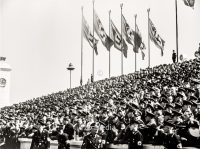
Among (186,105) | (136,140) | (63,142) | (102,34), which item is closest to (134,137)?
(136,140)

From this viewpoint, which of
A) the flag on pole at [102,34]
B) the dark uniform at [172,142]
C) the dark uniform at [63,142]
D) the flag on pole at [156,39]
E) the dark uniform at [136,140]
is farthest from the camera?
the flag on pole at [102,34]

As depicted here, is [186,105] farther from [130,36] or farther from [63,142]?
[130,36]

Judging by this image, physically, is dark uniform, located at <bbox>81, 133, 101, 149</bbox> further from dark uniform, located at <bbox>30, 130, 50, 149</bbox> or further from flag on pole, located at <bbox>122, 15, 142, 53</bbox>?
flag on pole, located at <bbox>122, 15, 142, 53</bbox>

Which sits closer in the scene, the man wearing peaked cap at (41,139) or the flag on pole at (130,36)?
the man wearing peaked cap at (41,139)

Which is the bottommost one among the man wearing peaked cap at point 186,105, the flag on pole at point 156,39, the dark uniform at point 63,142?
the dark uniform at point 63,142

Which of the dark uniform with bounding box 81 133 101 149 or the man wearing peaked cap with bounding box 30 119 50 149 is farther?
the man wearing peaked cap with bounding box 30 119 50 149

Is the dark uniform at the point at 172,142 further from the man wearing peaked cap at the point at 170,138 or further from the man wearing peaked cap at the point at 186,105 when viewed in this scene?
the man wearing peaked cap at the point at 186,105

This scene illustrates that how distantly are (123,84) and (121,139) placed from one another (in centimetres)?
2862

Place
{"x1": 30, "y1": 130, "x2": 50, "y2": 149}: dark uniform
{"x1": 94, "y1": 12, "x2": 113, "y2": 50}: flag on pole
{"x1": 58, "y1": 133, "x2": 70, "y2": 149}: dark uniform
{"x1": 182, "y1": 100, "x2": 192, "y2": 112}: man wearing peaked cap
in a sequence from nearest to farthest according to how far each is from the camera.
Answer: {"x1": 182, "y1": 100, "x2": 192, "y2": 112}: man wearing peaked cap < {"x1": 58, "y1": 133, "x2": 70, "y2": 149}: dark uniform < {"x1": 30, "y1": 130, "x2": 50, "y2": 149}: dark uniform < {"x1": 94, "y1": 12, "x2": 113, "y2": 50}: flag on pole

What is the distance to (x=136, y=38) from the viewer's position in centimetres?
4878

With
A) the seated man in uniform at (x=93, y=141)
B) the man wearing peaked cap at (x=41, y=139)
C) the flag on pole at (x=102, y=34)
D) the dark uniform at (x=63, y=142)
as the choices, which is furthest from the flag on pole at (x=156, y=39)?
the seated man in uniform at (x=93, y=141)

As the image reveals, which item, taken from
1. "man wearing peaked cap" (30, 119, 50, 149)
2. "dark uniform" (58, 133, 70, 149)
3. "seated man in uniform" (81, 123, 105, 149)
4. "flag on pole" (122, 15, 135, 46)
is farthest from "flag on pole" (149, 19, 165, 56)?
"seated man in uniform" (81, 123, 105, 149)

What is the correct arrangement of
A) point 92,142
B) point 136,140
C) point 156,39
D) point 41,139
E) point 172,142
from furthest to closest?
point 156,39 → point 41,139 → point 92,142 → point 136,140 → point 172,142

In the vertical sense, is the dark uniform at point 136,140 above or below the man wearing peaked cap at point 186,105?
below
